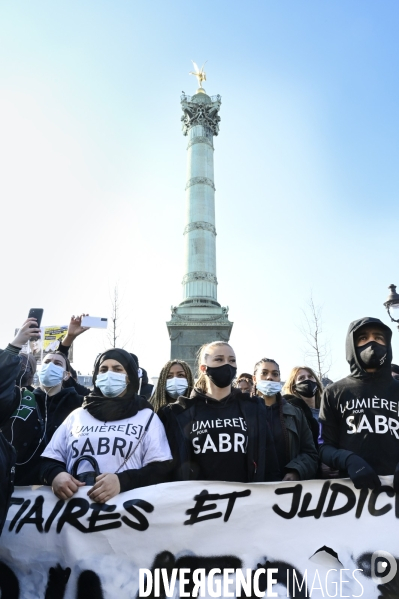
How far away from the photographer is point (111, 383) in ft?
11.3

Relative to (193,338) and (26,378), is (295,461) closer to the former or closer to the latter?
(26,378)

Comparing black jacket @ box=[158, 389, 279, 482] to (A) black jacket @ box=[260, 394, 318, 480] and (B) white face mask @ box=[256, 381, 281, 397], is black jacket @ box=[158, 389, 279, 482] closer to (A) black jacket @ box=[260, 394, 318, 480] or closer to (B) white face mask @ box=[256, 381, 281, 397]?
(A) black jacket @ box=[260, 394, 318, 480]

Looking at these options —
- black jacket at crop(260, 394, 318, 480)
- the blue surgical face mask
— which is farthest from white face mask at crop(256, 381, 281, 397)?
the blue surgical face mask

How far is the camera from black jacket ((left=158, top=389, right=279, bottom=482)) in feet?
11.0

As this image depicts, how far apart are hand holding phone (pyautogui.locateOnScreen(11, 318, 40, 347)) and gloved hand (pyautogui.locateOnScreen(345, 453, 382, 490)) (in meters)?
2.30

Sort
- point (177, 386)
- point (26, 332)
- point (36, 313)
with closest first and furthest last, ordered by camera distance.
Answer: point (26, 332) < point (36, 313) < point (177, 386)

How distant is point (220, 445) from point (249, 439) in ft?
0.76

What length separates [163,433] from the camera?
10.8 feet

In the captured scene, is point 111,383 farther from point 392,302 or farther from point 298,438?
point 392,302

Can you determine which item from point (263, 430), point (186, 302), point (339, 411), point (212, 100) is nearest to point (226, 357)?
point (263, 430)

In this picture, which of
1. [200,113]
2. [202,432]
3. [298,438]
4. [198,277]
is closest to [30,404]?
[202,432]

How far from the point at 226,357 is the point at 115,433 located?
1102mm

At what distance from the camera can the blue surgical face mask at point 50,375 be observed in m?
4.46

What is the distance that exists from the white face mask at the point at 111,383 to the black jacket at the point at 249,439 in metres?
0.47
